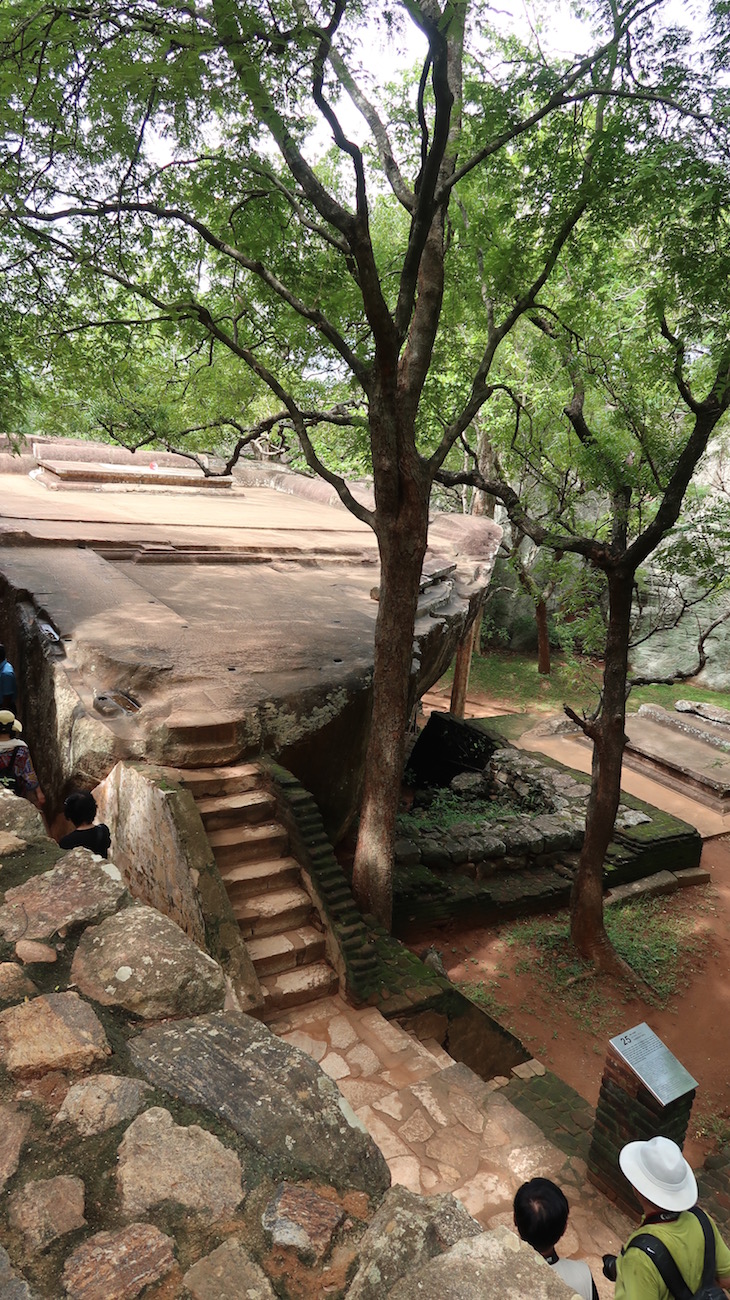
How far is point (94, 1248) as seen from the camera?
1.34m

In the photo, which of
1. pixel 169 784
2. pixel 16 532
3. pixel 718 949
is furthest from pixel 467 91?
pixel 718 949

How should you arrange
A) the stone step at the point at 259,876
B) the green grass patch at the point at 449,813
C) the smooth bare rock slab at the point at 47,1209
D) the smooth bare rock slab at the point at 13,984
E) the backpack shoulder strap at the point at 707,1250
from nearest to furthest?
the smooth bare rock slab at the point at 47,1209
the smooth bare rock slab at the point at 13,984
the backpack shoulder strap at the point at 707,1250
the stone step at the point at 259,876
the green grass patch at the point at 449,813

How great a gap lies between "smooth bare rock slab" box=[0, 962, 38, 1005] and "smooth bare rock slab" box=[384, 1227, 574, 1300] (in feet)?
3.50

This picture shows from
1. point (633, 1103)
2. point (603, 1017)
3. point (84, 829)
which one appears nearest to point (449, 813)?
point (603, 1017)

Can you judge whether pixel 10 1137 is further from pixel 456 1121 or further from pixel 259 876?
pixel 259 876

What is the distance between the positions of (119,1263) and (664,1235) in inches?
89.4

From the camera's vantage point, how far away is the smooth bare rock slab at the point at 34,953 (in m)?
2.01

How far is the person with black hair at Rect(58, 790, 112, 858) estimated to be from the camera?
4.41m

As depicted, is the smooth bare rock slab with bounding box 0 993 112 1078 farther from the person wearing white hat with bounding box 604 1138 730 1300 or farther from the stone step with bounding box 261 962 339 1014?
the stone step with bounding box 261 962 339 1014

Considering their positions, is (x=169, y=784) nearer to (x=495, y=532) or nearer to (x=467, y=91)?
(x=467, y=91)

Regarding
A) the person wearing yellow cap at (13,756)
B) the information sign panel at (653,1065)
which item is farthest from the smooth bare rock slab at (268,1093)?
the person wearing yellow cap at (13,756)

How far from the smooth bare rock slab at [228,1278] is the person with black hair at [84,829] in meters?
3.30

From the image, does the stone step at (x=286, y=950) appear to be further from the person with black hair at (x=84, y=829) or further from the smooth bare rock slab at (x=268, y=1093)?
the smooth bare rock slab at (x=268, y=1093)

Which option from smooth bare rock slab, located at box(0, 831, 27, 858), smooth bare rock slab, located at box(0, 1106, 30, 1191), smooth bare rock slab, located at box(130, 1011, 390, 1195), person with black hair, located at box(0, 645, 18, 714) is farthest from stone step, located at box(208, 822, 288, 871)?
smooth bare rock slab, located at box(0, 1106, 30, 1191)
